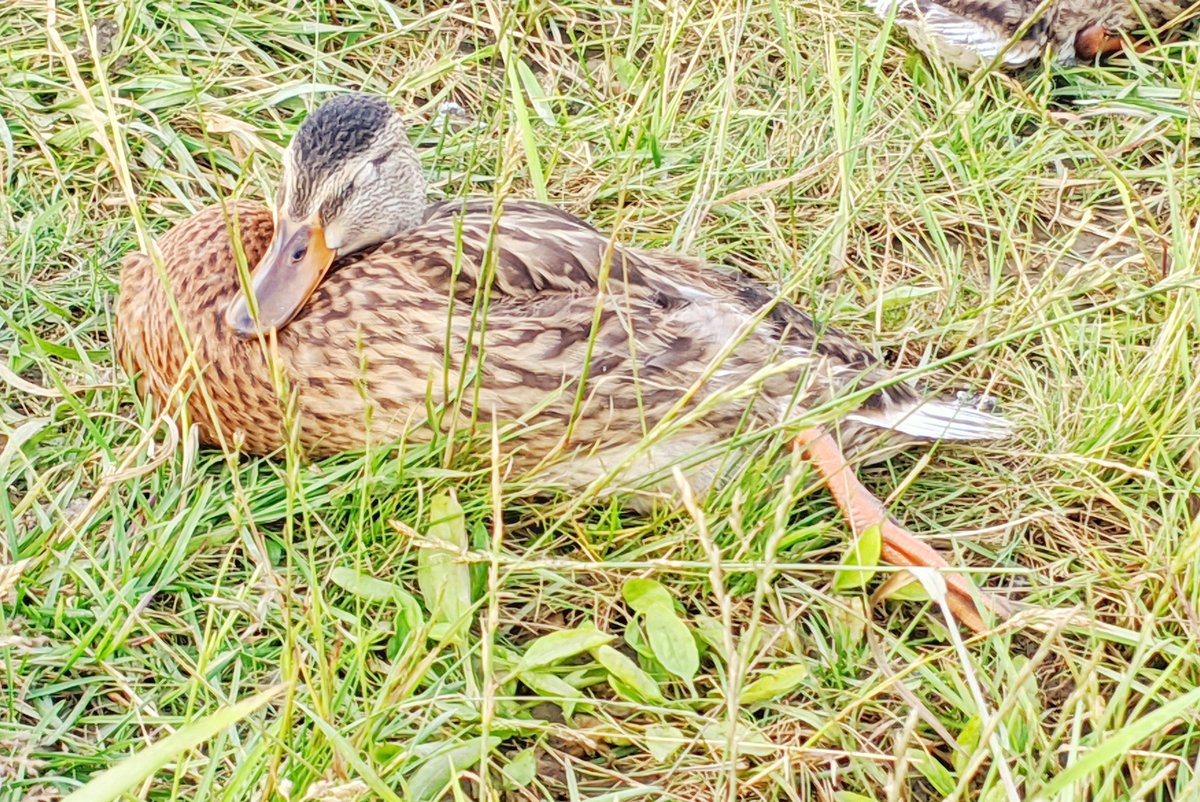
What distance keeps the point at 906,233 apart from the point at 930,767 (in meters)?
1.58

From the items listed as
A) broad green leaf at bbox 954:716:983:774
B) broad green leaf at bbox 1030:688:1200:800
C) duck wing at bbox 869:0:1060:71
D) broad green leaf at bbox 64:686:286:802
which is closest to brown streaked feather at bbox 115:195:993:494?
broad green leaf at bbox 954:716:983:774

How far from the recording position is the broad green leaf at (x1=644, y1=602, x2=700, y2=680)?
2.36m

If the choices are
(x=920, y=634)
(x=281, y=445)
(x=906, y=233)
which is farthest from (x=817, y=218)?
(x=281, y=445)

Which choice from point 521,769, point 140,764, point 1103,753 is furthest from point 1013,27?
point 140,764

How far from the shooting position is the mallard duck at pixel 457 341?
2.60m

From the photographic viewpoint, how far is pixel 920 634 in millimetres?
2559

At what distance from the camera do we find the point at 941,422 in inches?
111

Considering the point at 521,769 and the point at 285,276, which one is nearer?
the point at 521,769

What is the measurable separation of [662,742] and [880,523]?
57cm

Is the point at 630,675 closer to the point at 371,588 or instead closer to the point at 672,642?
the point at 672,642

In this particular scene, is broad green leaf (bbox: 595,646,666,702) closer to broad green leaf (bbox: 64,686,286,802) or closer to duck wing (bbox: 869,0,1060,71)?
broad green leaf (bbox: 64,686,286,802)

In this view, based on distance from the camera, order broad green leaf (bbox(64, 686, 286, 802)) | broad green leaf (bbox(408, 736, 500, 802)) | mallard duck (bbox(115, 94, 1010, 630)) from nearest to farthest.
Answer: broad green leaf (bbox(64, 686, 286, 802))
broad green leaf (bbox(408, 736, 500, 802))
mallard duck (bbox(115, 94, 1010, 630))

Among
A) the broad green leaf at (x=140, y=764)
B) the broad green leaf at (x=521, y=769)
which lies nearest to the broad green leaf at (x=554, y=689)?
the broad green leaf at (x=521, y=769)

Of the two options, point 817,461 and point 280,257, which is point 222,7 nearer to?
point 280,257
